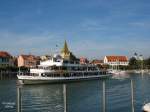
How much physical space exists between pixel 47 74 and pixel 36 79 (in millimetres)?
4225

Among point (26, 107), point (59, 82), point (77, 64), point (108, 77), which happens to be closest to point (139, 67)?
point (108, 77)

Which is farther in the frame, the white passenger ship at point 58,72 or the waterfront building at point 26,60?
the waterfront building at point 26,60

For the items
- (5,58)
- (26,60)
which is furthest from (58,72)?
(26,60)

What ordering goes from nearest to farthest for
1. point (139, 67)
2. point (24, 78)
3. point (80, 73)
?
point (24, 78) → point (80, 73) → point (139, 67)

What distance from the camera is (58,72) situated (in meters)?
74.8

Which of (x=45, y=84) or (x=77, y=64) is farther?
(x=77, y=64)

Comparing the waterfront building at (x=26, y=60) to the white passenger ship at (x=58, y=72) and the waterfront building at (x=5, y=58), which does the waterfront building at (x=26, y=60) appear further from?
the white passenger ship at (x=58, y=72)

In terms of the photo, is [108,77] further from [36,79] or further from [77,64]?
[36,79]

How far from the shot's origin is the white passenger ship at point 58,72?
69688 mm

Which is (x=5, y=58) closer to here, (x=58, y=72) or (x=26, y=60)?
(x=26, y=60)

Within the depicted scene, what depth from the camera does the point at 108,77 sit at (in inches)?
3802

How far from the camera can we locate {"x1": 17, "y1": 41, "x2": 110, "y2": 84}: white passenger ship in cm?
6969

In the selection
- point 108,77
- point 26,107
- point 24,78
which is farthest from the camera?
point 108,77

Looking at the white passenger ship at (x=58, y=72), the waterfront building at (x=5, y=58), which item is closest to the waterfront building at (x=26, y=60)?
the waterfront building at (x=5, y=58)
